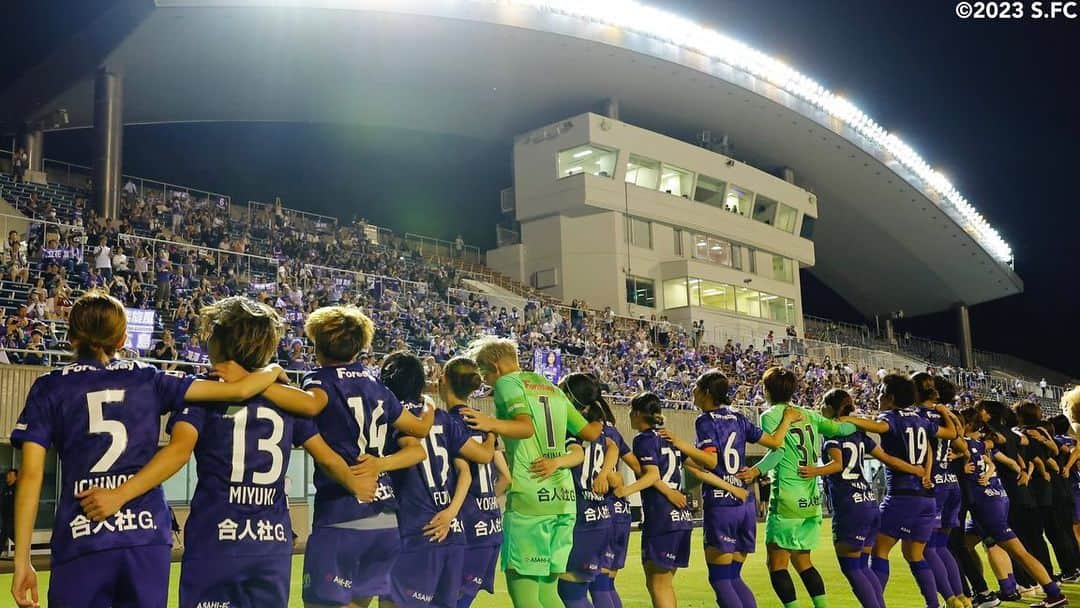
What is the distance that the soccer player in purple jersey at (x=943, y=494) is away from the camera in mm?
8641

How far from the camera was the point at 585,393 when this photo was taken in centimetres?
683

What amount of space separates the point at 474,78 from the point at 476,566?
3331 cm

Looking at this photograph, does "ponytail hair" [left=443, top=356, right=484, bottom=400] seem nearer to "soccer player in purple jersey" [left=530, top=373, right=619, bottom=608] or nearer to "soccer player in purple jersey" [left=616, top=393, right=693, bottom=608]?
"soccer player in purple jersey" [left=530, top=373, right=619, bottom=608]

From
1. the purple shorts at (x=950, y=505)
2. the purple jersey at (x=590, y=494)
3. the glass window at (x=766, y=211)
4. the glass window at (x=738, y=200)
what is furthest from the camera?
the glass window at (x=766, y=211)

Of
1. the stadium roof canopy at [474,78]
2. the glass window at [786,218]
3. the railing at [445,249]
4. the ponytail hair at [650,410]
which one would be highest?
the stadium roof canopy at [474,78]

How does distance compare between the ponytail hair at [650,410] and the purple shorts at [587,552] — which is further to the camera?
the ponytail hair at [650,410]

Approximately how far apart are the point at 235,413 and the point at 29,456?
830mm

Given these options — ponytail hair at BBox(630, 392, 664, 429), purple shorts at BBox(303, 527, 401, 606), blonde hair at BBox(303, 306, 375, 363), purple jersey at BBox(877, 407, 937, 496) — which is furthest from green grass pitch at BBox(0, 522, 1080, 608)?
blonde hair at BBox(303, 306, 375, 363)

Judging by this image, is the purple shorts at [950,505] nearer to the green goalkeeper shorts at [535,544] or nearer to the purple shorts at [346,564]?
the green goalkeeper shorts at [535,544]

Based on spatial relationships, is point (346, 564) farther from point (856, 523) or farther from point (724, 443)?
point (856, 523)

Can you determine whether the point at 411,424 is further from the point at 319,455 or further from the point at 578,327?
the point at 578,327

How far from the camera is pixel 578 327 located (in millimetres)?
32844

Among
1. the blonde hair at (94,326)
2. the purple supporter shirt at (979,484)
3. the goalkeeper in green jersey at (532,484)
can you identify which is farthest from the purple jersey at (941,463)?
the blonde hair at (94,326)

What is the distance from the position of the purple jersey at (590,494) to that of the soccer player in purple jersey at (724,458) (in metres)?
0.58
